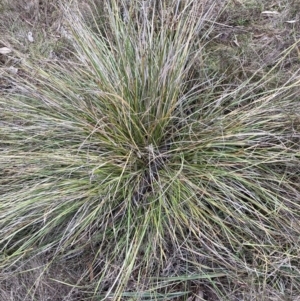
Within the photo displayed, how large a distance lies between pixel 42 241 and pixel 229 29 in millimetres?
1532

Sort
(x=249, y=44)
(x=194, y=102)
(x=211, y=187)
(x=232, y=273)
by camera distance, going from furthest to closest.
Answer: (x=249, y=44)
(x=194, y=102)
(x=211, y=187)
(x=232, y=273)

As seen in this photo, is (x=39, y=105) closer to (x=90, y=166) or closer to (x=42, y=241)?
(x=90, y=166)

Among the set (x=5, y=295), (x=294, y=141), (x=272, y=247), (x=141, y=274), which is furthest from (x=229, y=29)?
(x=5, y=295)

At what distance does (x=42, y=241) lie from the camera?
1800 millimetres

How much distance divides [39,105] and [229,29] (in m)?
1.15

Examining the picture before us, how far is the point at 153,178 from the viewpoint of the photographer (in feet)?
5.83

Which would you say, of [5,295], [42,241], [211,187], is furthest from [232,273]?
[5,295]

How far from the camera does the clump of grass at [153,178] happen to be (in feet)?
5.53

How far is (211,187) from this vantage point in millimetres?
1780

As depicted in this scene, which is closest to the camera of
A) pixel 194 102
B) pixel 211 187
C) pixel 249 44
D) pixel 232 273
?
pixel 232 273

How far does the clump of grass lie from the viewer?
1.68 meters

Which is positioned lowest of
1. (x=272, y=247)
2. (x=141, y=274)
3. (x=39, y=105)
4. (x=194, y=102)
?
(x=272, y=247)

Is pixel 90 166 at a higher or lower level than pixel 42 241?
higher

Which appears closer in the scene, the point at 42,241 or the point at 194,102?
the point at 42,241
